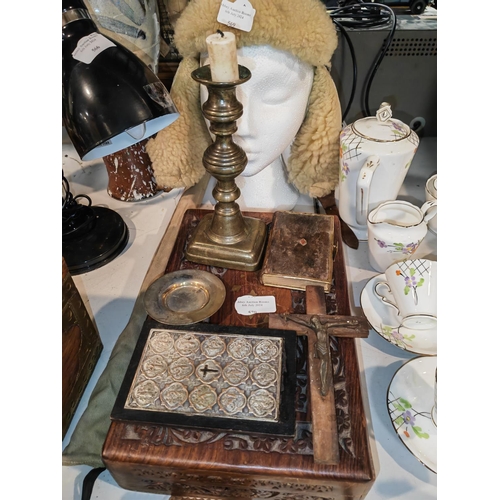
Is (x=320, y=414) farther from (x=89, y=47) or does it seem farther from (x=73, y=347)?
(x=89, y=47)

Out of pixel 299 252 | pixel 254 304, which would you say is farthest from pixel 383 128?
pixel 254 304

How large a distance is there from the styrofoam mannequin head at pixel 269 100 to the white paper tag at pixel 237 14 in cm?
4

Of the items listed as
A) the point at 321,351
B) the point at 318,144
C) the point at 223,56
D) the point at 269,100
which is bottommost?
the point at 321,351

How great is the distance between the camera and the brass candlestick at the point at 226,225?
67cm

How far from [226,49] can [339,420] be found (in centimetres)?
51

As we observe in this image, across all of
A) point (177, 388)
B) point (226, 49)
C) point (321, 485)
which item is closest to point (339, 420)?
point (321, 485)

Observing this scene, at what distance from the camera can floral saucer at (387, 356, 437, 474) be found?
577 mm

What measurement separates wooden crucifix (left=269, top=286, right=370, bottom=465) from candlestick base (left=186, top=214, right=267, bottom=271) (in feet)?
0.40

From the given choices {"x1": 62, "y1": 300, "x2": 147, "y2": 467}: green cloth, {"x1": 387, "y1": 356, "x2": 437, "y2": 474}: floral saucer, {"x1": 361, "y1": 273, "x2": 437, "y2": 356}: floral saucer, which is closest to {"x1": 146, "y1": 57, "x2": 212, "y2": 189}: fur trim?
{"x1": 62, "y1": 300, "x2": 147, "y2": 467}: green cloth

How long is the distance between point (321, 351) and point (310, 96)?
517 mm

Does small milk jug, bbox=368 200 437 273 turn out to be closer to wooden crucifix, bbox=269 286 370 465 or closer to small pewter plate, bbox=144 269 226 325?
wooden crucifix, bbox=269 286 370 465

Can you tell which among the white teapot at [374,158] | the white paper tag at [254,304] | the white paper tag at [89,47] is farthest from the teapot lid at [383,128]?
the white paper tag at [89,47]

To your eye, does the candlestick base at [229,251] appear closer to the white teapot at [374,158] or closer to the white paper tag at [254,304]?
the white paper tag at [254,304]

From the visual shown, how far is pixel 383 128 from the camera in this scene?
84cm
